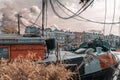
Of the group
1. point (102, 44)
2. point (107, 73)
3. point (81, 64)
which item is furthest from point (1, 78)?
point (102, 44)

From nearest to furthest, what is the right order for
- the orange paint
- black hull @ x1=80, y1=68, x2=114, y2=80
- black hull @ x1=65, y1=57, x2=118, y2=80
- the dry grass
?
the dry grass, black hull @ x1=65, y1=57, x2=118, y2=80, black hull @ x1=80, y1=68, x2=114, y2=80, the orange paint

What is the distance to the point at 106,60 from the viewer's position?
15.7 metres

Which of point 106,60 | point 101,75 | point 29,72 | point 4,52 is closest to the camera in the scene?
point 29,72

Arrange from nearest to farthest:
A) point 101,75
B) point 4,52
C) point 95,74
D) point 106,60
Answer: point 4,52 → point 95,74 → point 101,75 → point 106,60

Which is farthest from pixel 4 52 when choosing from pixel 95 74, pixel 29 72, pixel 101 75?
pixel 29 72

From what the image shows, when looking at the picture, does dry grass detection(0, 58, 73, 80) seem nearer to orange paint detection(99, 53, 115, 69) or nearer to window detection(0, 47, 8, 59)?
window detection(0, 47, 8, 59)

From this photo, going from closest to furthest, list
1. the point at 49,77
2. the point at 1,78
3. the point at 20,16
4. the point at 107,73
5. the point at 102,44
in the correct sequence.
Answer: the point at 1,78 < the point at 49,77 < the point at 107,73 < the point at 102,44 < the point at 20,16

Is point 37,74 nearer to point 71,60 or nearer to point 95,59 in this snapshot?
point 71,60

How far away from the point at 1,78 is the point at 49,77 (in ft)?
4.45

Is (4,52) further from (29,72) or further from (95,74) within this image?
(29,72)

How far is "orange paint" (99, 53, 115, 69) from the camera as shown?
15.1 meters

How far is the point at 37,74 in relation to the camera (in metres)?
7.92

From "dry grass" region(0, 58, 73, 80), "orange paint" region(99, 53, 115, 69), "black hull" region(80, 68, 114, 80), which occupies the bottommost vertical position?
"black hull" region(80, 68, 114, 80)

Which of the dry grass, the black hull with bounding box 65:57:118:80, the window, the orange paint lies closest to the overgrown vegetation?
the dry grass
